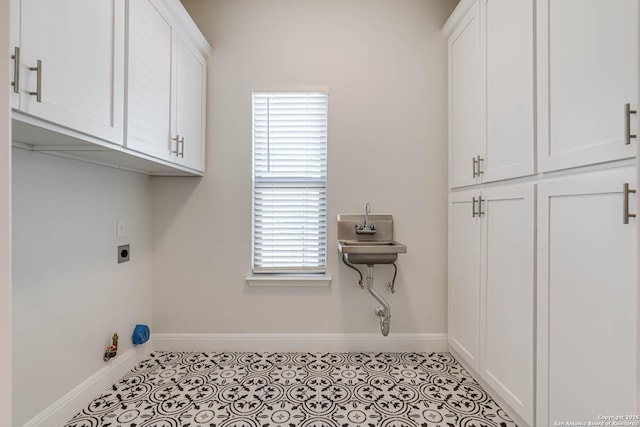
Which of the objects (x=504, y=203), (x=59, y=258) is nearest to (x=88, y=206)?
(x=59, y=258)

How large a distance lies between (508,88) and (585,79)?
1.51ft

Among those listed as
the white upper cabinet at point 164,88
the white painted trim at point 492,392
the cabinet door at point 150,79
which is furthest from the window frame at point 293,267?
the white painted trim at point 492,392

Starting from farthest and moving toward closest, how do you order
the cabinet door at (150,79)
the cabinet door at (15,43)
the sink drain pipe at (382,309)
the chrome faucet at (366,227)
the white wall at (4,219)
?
the chrome faucet at (366,227) < the sink drain pipe at (382,309) < the cabinet door at (150,79) < the cabinet door at (15,43) < the white wall at (4,219)

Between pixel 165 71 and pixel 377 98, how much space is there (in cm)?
141

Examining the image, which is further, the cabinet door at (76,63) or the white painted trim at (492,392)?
the white painted trim at (492,392)

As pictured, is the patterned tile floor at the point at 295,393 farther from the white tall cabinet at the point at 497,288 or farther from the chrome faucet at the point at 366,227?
the chrome faucet at the point at 366,227

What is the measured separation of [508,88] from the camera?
5.05 ft

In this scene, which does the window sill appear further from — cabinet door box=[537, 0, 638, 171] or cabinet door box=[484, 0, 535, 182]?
cabinet door box=[537, 0, 638, 171]

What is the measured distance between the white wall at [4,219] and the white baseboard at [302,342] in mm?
1799

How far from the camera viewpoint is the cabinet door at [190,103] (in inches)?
75.9

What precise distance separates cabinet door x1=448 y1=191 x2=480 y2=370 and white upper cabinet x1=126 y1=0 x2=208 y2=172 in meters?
1.83

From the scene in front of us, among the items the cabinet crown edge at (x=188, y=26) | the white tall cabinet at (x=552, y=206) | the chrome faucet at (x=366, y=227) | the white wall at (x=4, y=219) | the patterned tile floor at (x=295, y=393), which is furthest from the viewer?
the chrome faucet at (x=366, y=227)

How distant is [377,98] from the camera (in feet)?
7.61

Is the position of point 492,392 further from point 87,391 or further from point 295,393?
point 87,391
